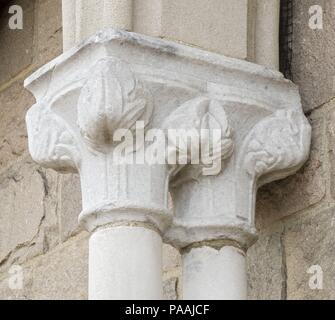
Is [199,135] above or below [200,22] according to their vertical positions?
below

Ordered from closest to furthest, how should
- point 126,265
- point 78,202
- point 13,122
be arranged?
point 126,265
point 78,202
point 13,122

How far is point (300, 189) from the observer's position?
11.4ft

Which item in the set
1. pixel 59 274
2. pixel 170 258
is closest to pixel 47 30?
pixel 59 274

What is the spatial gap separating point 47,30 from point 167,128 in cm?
109

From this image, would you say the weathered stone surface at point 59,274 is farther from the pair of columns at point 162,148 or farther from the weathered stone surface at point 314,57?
the weathered stone surface at point 314,57

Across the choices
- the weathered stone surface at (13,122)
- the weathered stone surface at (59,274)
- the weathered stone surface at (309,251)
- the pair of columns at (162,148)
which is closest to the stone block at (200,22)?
the pair of columns at (162,148)

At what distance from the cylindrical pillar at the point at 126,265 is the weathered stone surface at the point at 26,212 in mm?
956

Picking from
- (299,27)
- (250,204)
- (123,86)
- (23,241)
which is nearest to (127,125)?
(123,86)

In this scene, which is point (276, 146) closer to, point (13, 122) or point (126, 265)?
point (126, 265)

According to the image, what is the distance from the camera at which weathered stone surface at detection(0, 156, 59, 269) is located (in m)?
4.22

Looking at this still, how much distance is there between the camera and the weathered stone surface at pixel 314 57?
3.49 metres

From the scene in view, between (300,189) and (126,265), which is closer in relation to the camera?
Result: (126,265)
